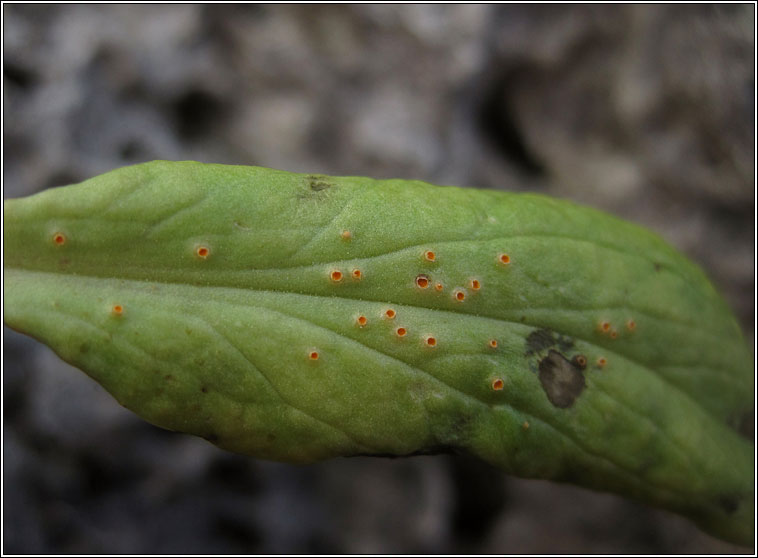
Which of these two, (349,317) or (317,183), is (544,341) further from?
(317,183)

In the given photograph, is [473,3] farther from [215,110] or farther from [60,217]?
[60,217]

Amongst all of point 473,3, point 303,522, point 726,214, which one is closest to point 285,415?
point 303,522

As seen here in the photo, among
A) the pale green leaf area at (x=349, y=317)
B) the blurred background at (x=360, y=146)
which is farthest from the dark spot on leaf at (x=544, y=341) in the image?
the blurred background at (x=360, y=146)

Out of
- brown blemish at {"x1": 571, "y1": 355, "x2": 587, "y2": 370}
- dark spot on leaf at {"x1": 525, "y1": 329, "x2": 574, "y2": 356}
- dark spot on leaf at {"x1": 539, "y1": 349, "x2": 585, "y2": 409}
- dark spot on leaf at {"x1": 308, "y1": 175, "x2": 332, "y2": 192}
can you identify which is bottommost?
dark spot on leaf at {"x1": 539, "y1": 349, "x2": 585, "y2": 409}

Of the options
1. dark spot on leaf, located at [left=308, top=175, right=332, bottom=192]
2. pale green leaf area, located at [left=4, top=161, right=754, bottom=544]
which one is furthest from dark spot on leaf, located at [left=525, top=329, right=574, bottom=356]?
dark spot on leaf, located at [left=308, top=175, right=332, bottom=192]

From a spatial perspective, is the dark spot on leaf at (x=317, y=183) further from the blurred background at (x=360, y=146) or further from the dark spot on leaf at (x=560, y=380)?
the blurred background at (x=360, y=146)

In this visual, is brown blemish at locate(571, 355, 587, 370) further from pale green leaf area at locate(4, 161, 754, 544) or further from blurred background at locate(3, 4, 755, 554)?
blurred background at locate(3, 4, 755, 554)
